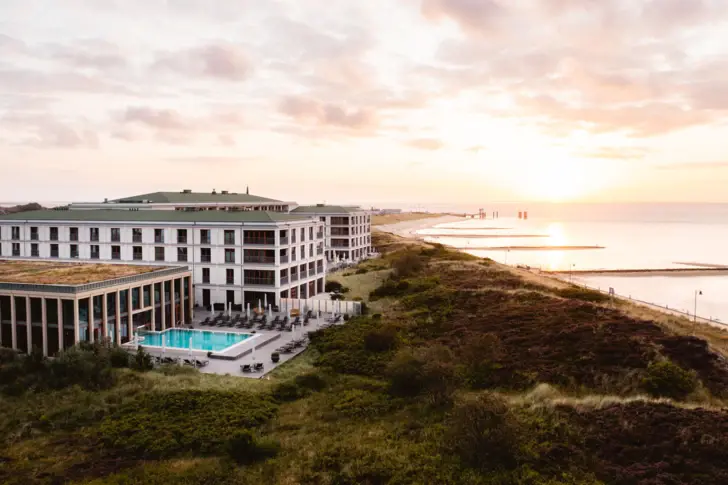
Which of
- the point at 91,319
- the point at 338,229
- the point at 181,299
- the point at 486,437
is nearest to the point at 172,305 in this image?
the point at 181,299

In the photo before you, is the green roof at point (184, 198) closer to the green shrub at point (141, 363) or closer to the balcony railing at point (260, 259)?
the balcony railing at point (260, 259)

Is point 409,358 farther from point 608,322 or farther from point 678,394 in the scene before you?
point 608,322

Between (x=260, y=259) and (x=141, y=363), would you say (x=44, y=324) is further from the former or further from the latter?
(x=260, y=259)

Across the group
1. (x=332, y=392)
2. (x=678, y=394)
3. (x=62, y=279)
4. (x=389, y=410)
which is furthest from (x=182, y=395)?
(x=678, y=394)

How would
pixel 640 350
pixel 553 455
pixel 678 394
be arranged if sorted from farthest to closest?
pixel 640 350 → pixel 678 394 → pixel 553 455

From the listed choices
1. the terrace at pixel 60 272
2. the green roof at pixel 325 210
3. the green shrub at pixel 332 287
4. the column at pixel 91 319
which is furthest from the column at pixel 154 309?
the green roof at pixel 325 210

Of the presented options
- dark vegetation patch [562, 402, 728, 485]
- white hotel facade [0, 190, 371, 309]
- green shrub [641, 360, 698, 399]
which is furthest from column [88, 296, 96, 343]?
green shrub [641, 360, 698, 399]

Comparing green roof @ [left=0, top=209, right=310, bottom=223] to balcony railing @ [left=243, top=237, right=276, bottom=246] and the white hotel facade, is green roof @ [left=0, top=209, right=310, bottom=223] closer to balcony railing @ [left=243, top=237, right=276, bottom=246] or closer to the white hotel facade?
the white hotel facade
